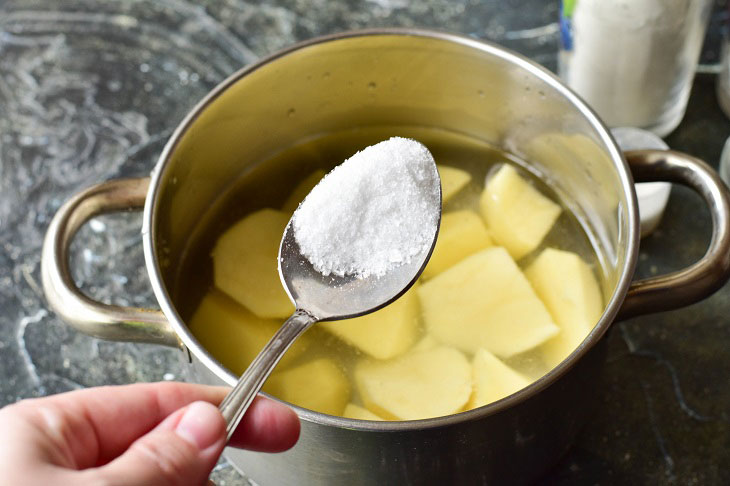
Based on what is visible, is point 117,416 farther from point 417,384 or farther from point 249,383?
point 417,384

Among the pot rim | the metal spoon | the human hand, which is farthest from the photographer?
the metal spoon

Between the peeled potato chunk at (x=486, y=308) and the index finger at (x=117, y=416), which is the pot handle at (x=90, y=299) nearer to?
the index finger at (x=117, y=416)

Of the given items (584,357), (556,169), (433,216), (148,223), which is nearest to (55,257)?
(148,223)


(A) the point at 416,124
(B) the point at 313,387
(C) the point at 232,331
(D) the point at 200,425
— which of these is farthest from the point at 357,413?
(A) the point at 416,124

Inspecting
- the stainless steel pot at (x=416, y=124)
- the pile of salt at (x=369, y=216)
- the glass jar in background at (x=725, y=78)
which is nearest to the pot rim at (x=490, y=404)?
the stainless steel pot at (x=416, y=124)

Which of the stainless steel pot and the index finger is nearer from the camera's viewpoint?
the index finger

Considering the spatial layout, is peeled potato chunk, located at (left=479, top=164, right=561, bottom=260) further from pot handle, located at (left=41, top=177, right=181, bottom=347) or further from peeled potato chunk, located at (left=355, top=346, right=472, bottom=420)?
pot handle, located at (left=41, top=177, right=181, bottom=347)

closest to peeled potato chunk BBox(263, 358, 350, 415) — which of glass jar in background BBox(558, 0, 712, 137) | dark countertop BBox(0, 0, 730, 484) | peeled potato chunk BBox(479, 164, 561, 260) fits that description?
dark countertop BBox(0, 0, 730, 484)
